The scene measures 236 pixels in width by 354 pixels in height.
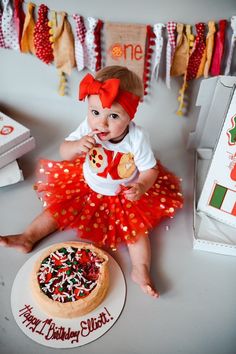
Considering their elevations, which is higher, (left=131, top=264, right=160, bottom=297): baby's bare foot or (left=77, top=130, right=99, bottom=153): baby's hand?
(left=77, top=130, right=99, bottom=153): baby's hand

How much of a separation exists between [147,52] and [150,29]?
7 centimetres

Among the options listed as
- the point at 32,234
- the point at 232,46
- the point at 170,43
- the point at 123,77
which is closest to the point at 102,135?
the point at 123,77

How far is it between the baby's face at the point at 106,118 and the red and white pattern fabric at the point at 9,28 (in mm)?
505

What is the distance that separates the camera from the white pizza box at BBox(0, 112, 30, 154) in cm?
117

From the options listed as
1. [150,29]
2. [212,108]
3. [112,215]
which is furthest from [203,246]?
[150,29]

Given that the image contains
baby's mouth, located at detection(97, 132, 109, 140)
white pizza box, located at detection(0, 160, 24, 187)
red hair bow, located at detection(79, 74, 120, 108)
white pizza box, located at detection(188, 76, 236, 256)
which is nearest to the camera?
red hair bow, located at detection(79, 74, 120, 108)

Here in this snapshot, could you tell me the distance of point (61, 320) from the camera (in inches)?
35.6

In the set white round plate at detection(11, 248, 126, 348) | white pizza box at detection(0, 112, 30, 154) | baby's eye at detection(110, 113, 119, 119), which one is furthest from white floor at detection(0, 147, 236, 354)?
baby's eye at detection(110, 113, 119, 119)

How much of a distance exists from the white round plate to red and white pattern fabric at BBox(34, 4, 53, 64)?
0.71m

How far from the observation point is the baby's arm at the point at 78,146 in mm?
983

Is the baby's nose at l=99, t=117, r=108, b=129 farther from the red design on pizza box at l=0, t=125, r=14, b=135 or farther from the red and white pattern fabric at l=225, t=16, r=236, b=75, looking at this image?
the red and white pattern fabric at l=225, t=16, r=236, b=75

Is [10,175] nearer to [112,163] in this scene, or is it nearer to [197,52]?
[112,163]

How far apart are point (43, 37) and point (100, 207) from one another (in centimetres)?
58

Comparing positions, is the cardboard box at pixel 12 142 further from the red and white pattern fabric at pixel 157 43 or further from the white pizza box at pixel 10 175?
the red and white pattern fabric at pixel 157 43
